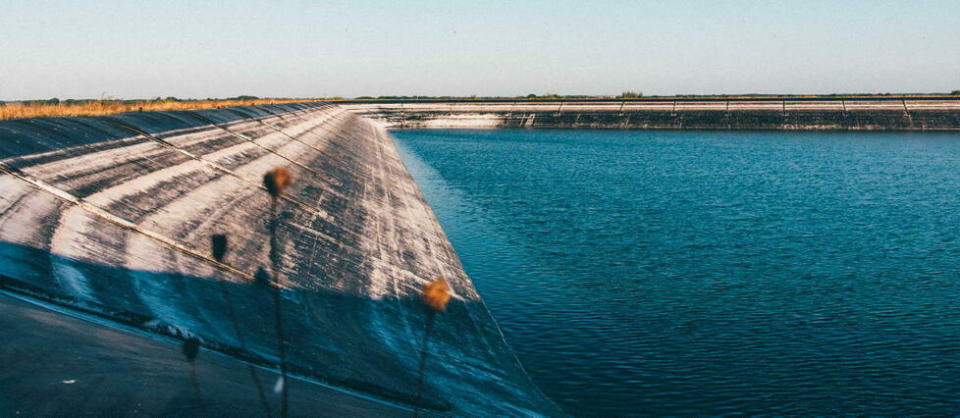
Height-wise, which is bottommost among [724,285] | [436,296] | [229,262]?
[724,285]

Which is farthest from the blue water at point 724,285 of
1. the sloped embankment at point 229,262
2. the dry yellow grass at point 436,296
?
the dry yellow grass at point 436,296

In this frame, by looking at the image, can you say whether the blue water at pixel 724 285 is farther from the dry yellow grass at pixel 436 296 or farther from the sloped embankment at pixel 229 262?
the dry yellow grass at pixel 436 296

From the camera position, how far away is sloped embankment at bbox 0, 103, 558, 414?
944cm

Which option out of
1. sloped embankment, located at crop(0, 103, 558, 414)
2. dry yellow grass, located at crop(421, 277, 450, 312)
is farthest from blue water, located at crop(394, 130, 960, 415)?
dry yellow grass, located at crop(421, 277, 450, 312)

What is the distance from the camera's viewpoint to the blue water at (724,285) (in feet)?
42.9

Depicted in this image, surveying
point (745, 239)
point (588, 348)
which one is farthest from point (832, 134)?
point (588, 348)

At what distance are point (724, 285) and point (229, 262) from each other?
507 inches

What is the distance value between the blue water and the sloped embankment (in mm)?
1693

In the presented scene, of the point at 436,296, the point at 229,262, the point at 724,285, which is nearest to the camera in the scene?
the point at 229,262

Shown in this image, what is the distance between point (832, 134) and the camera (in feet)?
268

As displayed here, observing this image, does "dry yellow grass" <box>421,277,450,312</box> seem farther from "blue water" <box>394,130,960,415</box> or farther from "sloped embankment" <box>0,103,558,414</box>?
"blue water" <box>394,130,960,415</box>

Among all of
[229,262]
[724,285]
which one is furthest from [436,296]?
[724,285]

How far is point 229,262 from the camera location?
13227mm

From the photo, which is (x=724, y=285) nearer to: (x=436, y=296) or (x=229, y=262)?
(x=436, y=296)
